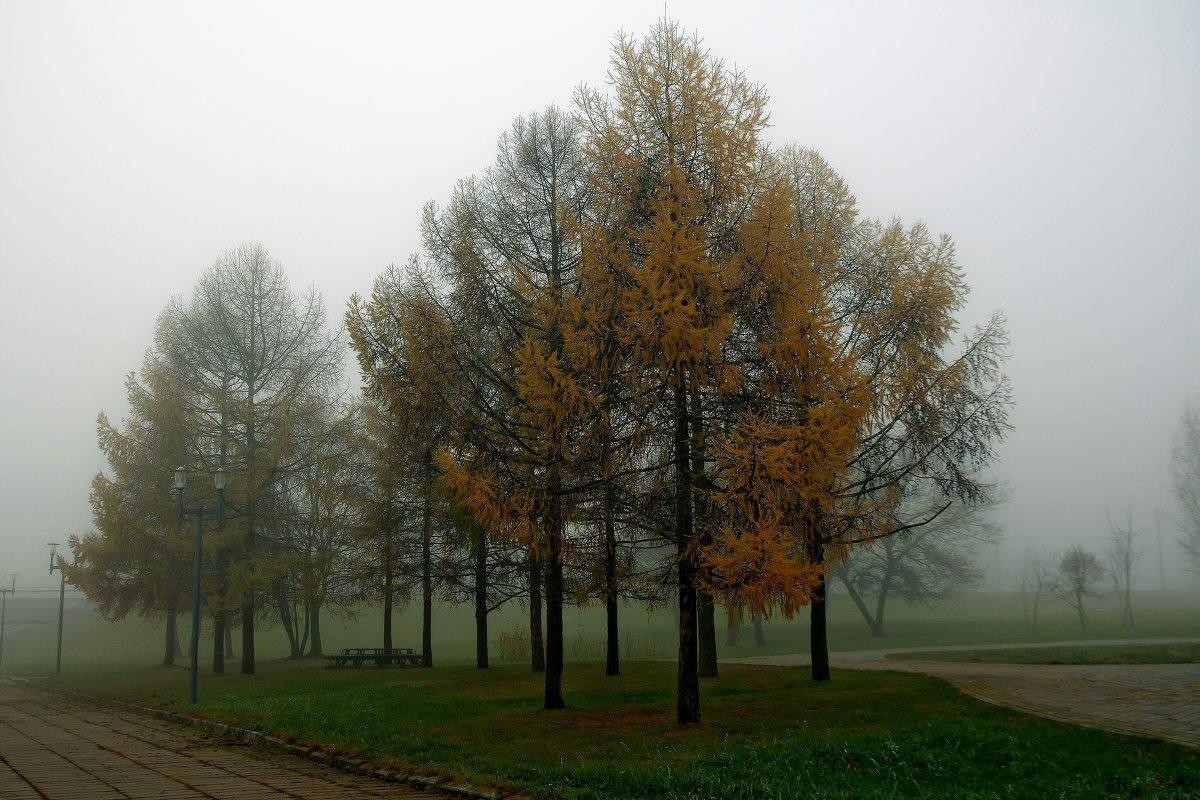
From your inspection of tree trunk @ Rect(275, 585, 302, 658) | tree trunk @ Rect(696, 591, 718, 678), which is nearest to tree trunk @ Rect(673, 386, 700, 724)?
tree trunk @ Rect(696, 591, 718, 678)

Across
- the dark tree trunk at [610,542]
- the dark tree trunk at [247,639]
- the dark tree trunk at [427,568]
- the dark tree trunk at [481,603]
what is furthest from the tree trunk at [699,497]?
the dark tree trunk at [247,639]

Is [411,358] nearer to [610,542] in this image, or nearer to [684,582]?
[610,542]

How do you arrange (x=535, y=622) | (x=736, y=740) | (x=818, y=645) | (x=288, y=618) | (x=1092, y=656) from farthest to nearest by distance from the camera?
(x=288, y=618) < (x=535, y=622) < (x=1092, y=656) < (x=818, y=645) < (x=736, y=740)

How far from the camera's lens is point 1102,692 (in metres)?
10.6

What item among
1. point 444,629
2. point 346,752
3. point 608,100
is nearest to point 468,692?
point 346,752

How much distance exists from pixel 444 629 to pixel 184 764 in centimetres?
5748

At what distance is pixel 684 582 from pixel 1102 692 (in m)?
6.48

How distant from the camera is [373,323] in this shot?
40.1 ft

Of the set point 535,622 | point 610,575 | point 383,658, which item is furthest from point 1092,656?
point 383,658

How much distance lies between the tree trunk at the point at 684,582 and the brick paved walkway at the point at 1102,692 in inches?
164

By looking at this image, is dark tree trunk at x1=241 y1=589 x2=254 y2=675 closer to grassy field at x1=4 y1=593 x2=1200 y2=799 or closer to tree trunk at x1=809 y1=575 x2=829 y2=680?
grassy field at x1=4 y1=593 x2=1200 y2=799

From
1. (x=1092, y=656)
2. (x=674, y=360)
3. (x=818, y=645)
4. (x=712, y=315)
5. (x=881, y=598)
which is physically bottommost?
(x=881, y=598)

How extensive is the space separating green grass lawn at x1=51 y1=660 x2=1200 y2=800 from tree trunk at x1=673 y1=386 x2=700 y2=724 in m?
0.34

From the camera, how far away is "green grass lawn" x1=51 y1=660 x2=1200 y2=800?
245 inches
